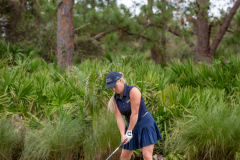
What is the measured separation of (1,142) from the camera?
488 centimetres

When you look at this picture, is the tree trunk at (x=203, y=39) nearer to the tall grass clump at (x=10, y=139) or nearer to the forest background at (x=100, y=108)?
the forest background at (x=100, y=108)

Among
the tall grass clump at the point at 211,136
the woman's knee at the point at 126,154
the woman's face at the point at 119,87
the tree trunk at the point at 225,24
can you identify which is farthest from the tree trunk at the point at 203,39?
the woman's face at the point at 119,87

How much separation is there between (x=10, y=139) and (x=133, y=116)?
2928mm

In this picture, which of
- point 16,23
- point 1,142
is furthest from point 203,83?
point 16,23

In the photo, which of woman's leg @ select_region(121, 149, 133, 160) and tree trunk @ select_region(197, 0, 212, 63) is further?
tree trunk @ select_region(197, 0, 212, 63)

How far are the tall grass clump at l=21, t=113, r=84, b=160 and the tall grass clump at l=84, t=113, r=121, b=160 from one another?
318mm

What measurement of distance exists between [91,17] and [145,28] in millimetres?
3246

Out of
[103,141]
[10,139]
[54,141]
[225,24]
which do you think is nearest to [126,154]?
[103,141]

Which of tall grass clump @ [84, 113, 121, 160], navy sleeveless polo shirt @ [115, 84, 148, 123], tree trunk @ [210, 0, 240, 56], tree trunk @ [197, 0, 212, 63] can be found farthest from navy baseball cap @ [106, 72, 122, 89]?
tree trunk @ [197, 0, 212, 63]

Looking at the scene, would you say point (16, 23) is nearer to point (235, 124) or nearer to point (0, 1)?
point (0, 1)

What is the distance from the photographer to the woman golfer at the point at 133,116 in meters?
3.39

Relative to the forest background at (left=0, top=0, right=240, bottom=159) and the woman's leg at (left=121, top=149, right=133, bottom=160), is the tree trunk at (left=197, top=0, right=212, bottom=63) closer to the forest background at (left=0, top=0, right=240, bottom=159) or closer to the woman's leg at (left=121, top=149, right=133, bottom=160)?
the forest background at (left=0, top=0, right=240, bottom=159)

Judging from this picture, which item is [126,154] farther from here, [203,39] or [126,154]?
[203,39]

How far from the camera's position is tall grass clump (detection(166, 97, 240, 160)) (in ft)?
14.2
